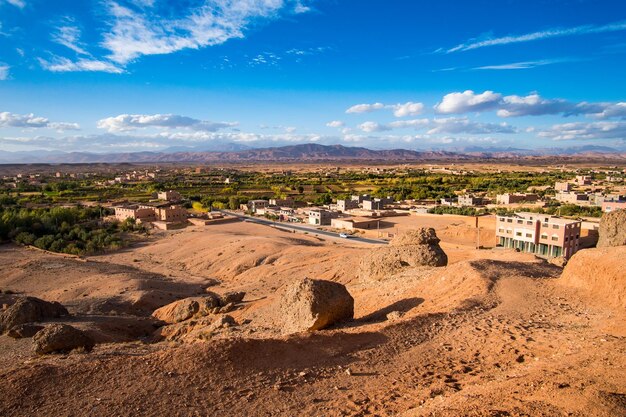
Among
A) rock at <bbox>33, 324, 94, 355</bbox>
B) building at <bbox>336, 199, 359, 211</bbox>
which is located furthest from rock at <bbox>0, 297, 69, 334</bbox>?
building at <bbox>336, 199, 359, 211</bbox>

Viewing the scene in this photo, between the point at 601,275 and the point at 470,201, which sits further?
the point at 470,201

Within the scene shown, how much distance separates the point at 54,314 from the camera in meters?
18.8

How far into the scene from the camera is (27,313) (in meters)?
17.5

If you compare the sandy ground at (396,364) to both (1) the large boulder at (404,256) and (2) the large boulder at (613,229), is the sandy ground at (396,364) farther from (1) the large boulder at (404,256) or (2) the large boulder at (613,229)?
(2) the large boulder at (613,229)

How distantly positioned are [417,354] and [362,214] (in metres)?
51.3

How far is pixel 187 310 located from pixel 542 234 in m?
28.0

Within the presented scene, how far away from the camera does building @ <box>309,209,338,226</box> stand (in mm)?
55219

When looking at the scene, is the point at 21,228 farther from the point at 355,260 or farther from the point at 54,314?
the point at 355,260

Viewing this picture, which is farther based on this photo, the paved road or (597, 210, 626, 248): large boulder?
the paved road

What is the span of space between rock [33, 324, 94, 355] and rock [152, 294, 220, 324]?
580 centimetres

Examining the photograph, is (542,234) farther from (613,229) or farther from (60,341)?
(60,341)

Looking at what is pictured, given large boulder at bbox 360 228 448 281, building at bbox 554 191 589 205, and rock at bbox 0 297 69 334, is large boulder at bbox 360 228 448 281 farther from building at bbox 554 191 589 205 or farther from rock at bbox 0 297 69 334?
building at bbox 554 191 589 205

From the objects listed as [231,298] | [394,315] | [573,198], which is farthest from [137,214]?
[573,198]

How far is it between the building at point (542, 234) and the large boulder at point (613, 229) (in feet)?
41.7
